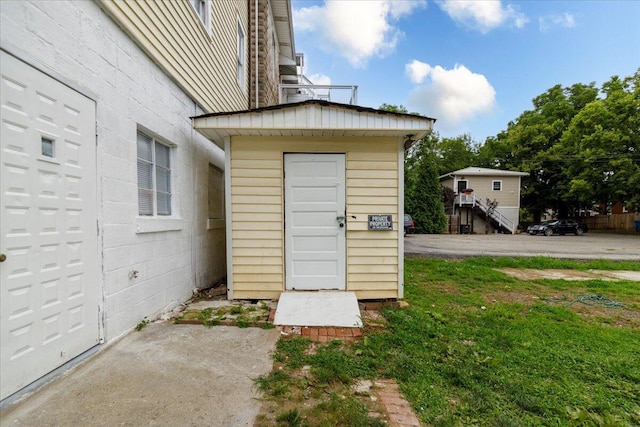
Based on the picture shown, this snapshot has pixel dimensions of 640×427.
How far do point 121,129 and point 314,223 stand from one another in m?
2.60

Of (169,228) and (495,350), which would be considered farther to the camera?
(169,228)

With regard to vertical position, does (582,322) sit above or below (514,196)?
below

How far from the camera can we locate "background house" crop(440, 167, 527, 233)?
25.2 metres

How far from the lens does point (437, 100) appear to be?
3053 centimetres

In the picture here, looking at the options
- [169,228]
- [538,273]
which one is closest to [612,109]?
[538,273]

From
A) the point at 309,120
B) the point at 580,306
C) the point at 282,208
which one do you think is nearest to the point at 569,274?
the point at 580,306

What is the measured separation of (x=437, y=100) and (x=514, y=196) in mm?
12186

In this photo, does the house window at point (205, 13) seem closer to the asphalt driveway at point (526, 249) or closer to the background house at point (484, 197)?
the asphalt driveway at point (526, 249)

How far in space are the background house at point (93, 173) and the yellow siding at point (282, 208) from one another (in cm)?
83

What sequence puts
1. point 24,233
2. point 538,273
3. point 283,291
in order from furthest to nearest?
point 538,273 < point 283,291 < point 24,233

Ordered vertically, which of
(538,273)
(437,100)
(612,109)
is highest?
(437,100)

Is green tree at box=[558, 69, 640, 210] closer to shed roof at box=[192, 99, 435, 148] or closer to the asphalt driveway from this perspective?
the asphalt driveway

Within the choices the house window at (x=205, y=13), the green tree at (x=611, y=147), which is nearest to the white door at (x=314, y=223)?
the house window at (x=205, y=13)

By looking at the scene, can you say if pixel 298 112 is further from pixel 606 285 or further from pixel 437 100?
pixel 437 100
